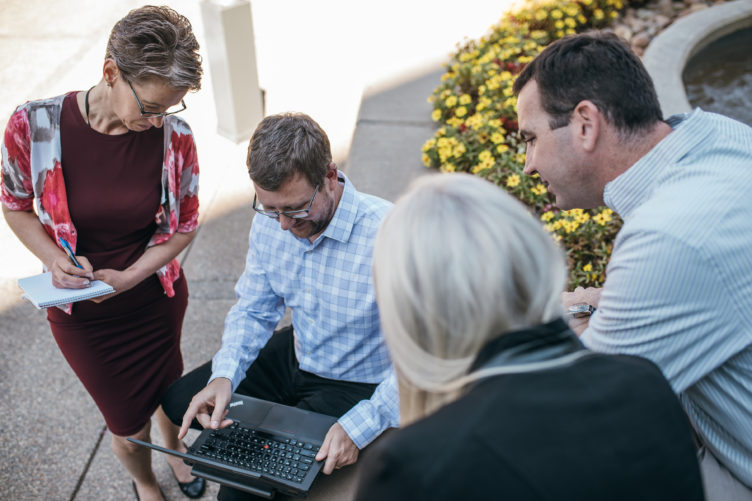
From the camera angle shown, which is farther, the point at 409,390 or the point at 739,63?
the point at 739,63

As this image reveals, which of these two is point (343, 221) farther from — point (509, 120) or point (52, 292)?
point (509, 120)

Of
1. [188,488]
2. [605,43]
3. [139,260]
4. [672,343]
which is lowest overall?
[188,488]

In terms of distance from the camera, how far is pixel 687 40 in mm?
4762

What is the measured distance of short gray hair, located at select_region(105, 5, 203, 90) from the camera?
192cm

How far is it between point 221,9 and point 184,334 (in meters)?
2.52

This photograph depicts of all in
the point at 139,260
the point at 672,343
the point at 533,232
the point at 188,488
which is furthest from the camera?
the point at 188,488

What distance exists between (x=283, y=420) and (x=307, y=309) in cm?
41

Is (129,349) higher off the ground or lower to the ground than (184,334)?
higher

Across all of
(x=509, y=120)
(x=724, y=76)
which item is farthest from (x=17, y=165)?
(x=724, y=76)

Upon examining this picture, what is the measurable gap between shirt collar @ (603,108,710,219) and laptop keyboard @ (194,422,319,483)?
4.01ft

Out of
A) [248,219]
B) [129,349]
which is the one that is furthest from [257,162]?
[248,219]

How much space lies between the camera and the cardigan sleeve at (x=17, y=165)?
79.4 inches

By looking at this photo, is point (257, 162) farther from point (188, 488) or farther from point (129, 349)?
point (188, 488)

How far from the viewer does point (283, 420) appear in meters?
2.06
